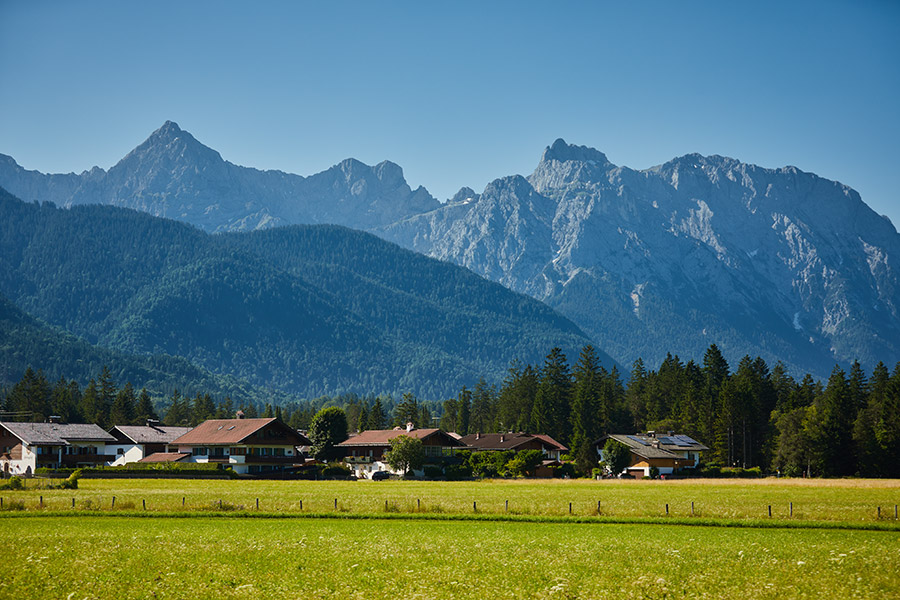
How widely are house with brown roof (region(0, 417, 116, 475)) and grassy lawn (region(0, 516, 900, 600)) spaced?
258 ft

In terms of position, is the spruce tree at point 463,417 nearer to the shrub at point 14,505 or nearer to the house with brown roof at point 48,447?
the house with brown roof at point 48,447

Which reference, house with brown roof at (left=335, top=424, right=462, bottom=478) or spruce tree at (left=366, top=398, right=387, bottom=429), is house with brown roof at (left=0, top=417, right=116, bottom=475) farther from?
spruce tree at (left=366, top=398, right=387, bottom=429)

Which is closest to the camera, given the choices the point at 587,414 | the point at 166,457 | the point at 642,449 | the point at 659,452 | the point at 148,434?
the point at 659,452

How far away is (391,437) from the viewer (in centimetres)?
12431

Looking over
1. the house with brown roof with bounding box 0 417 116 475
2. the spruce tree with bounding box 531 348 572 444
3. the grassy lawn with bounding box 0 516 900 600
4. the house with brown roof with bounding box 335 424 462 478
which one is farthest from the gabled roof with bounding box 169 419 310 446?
the grassy lawn with bounding box 0 516 900 600

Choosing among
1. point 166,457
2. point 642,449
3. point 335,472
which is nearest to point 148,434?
point 166,457

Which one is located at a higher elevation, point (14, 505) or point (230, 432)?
point (230, 432)

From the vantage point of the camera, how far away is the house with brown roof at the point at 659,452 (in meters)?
114

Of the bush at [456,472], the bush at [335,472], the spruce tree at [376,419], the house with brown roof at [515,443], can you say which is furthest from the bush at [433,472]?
the spruce tree at [376,419]

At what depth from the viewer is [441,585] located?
26484mm

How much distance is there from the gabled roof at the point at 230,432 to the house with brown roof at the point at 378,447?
24.6 ft

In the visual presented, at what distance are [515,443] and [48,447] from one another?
62322 mm

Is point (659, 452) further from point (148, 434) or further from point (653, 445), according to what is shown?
point (148, 434)

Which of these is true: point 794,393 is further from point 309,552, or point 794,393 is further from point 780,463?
point 309,552
